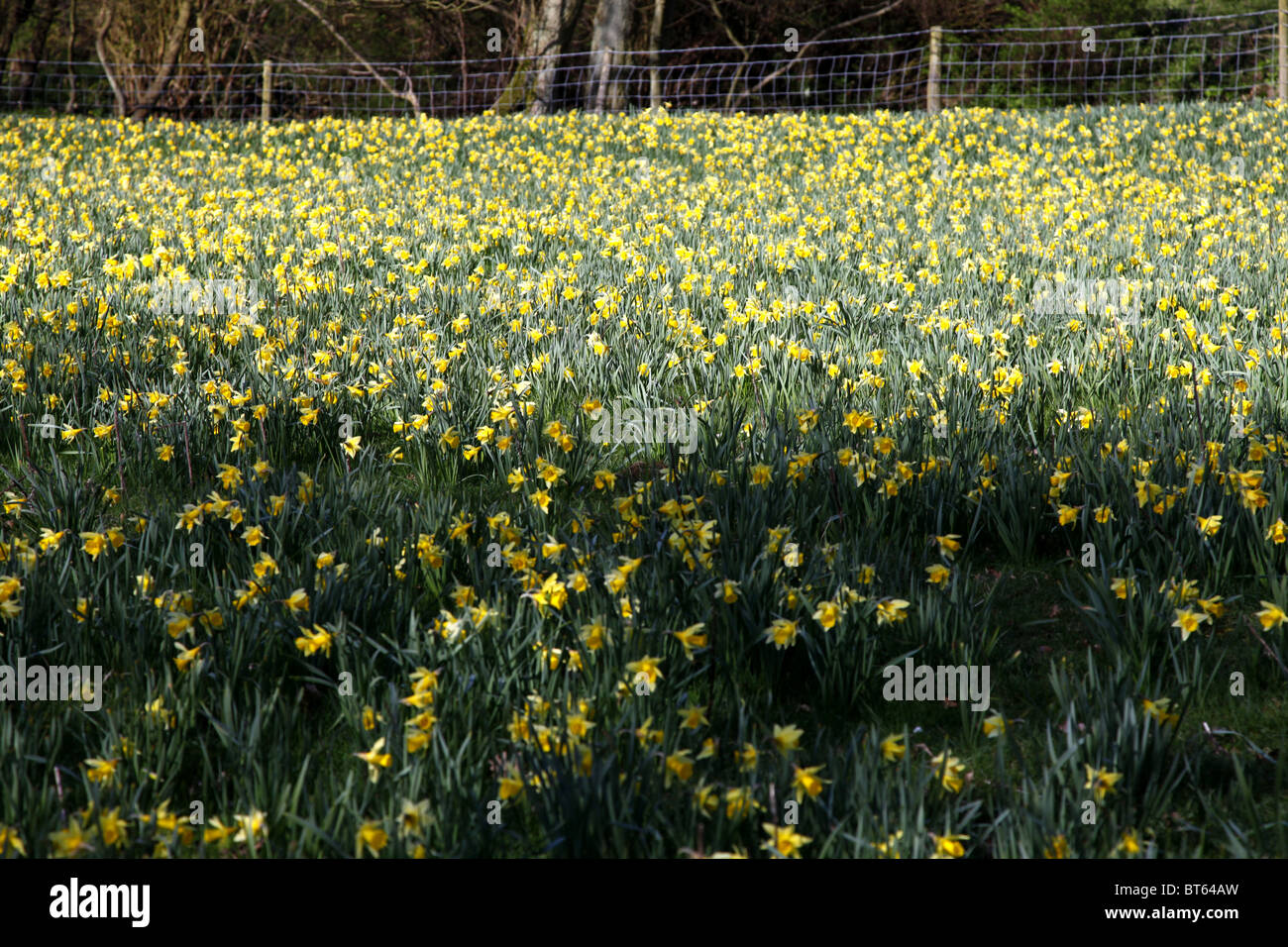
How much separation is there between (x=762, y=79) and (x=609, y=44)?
4246 mm

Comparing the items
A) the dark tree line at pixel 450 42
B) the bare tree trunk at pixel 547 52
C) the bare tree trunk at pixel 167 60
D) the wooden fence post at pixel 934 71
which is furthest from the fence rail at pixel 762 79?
the wooden fence post at pixel 934 71

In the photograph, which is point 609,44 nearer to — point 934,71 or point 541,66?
point 541,66

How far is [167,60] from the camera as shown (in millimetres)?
18000

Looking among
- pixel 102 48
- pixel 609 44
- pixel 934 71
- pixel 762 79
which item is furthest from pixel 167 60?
pixel 934 71

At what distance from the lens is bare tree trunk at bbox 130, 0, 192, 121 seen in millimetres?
17828

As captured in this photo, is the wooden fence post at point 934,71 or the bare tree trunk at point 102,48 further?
the bare tree trunk at point 102,48

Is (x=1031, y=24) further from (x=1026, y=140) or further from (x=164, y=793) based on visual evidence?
(x=164, y=793)

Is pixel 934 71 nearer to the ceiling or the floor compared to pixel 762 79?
nearer to the floor

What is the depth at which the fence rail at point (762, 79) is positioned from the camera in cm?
1814

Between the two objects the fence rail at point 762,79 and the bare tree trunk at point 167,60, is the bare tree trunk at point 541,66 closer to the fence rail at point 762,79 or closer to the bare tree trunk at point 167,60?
the fence rail at point 762,79

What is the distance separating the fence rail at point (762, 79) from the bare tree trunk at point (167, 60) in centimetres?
21

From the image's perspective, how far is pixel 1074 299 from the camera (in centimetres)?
496

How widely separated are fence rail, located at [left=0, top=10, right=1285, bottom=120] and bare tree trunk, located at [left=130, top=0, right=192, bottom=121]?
8.4 inches

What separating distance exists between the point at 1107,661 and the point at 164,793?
75.3 inches
